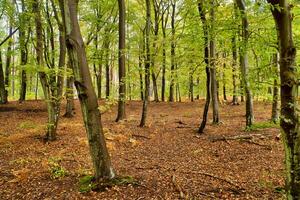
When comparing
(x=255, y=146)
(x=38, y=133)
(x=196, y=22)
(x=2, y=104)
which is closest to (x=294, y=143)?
(x=255, y=146)

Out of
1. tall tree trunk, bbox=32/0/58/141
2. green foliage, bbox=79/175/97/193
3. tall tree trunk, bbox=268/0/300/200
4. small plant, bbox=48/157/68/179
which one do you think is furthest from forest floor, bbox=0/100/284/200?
tall tree trunk, bbox=268/0/300/200

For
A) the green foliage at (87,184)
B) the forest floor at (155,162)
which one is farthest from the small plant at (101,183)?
the forest floor at (155,162)

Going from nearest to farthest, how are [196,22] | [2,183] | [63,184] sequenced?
[63,184] < [2,183] < [196,22]

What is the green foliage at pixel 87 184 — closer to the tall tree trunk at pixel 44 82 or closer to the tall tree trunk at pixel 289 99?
the tall tree trunk at pixel 289 99

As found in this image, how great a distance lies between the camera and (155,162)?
27.2 feet

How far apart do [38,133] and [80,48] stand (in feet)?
23.8

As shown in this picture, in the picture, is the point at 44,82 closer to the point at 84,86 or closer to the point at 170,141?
the point at 84,86

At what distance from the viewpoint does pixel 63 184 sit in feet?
21.6

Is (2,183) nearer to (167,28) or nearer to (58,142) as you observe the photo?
(58,142)

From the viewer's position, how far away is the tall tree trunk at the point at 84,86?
5660 millimetres

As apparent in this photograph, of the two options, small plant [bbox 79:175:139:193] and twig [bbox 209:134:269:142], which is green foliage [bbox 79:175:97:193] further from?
twig [bbox 209:134:269:142]

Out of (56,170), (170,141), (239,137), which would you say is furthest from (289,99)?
(170,141)

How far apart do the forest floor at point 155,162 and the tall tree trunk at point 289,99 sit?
7.73 feet

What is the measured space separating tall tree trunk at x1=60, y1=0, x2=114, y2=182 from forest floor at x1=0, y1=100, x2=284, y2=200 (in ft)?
2.46
